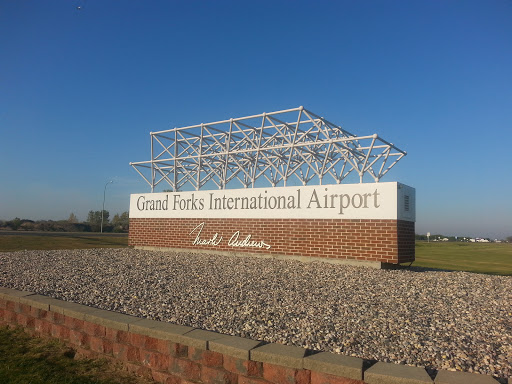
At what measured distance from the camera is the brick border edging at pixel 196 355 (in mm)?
2979

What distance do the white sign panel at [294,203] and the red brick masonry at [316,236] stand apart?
0.23m

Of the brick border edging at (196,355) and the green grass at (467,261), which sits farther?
the green grass at (467,261)

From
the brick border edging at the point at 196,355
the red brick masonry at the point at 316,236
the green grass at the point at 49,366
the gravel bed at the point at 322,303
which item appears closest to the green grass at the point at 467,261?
the red brick masonry at the point at 316,236

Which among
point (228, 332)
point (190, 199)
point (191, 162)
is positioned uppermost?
point (191, 162)

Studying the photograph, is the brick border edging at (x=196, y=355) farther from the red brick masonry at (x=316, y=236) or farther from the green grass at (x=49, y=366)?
the red brick masonry at (x=316, y=236)

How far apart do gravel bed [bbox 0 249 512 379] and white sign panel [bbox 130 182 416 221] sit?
2194 millimetres

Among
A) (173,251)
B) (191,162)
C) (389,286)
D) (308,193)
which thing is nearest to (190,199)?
(173,251)

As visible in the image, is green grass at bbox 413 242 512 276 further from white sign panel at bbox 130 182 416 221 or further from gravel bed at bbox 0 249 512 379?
gravel bed at bbox 0 249 512 379

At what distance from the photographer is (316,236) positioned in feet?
39.4

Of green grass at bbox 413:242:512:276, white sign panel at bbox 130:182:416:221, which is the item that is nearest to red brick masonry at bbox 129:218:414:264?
white sign panel at bbox 130:182:416:221

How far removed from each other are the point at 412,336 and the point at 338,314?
1122 millimetres

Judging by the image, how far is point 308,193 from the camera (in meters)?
12.4

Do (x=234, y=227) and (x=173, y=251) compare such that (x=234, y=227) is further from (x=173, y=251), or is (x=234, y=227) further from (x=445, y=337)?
(x=445, y=337)
